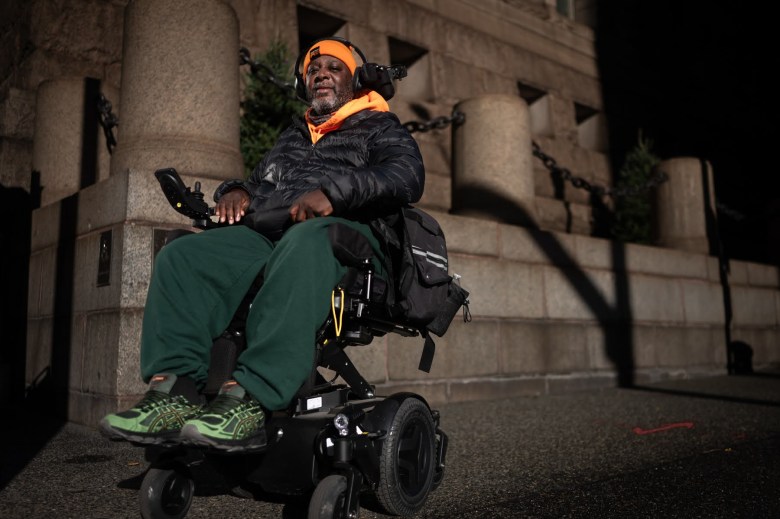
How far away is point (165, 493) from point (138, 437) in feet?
1.19

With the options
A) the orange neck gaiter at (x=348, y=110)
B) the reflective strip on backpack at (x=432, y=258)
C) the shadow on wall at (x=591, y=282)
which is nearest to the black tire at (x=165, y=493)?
the reflective strip on backpack at (x=432, y=258)

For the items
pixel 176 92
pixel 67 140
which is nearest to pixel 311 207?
pixel 176 92

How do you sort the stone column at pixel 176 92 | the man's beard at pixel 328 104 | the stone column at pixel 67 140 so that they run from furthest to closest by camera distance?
the stone column at pixel 67 140
the stone column at pixel 176 92
the man's beard at pixel 328 104

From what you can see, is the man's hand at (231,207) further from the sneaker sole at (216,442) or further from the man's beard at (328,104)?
the sneaker sole at (216,442)

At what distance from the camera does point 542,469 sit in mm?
3215

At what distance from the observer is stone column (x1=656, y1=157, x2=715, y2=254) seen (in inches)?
346

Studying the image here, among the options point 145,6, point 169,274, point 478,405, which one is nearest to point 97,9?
point 145,6

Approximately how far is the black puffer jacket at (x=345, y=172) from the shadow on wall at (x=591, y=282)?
3.95 metres

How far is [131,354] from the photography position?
12.5 ft

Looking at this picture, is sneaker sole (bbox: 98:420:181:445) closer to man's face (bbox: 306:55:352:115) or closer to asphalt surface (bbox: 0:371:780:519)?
asphalt surface (bbox: 0:371:780:519)

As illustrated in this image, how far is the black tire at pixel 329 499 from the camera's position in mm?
1937

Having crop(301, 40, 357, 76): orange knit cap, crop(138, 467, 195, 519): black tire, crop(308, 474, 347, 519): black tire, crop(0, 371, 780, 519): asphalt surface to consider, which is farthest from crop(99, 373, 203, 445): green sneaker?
crop(301, 40, 357, 76): orange knit cap

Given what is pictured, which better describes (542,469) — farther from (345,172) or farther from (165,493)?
(165,493)

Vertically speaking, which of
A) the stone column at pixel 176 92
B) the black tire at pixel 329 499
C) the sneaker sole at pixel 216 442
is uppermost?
the stone column at pixel 176 92
